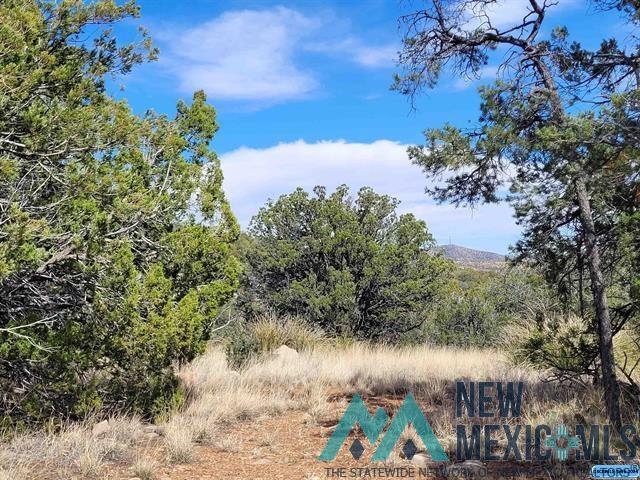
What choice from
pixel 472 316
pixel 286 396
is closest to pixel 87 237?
pixel 286 396

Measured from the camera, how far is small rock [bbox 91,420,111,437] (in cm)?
578

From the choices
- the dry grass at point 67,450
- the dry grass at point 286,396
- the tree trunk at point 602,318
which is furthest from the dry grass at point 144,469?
the tree trunk at point 602,318

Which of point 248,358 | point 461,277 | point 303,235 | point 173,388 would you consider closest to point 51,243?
point 173,388

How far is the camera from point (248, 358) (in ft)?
34.9

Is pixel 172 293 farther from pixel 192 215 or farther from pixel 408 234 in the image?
pixel 408 234

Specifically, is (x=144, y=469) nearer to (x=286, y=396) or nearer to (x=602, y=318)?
(x=286, y=396)

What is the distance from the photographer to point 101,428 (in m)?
5.91

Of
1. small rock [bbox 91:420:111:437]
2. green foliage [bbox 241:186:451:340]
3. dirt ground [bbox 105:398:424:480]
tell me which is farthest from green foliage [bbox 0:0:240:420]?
green foliage [bbox 241:186:451:340]

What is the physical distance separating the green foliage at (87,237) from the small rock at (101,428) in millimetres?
179

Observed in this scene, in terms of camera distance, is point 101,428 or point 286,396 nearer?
point 101,428

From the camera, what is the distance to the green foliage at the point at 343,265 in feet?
46.4

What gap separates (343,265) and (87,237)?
9572 millimetres

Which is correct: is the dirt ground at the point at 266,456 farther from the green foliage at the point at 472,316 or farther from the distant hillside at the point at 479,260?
the distant hillside at the point at 479,260

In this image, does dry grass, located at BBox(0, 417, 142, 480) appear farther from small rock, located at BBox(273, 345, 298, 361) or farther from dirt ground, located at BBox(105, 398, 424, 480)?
small rock, located at BBox(273, 345, 298, 361)
